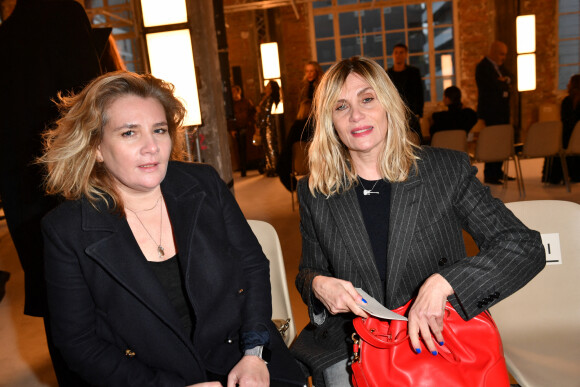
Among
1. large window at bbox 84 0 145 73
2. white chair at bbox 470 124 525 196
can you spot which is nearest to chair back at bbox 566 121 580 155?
white chair at bbox 470 124 525 196

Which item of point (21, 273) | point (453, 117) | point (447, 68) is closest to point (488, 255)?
point (21, 273)

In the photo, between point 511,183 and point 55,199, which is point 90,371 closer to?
point 55,199

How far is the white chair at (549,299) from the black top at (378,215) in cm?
52

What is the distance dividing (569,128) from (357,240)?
20.1 ft

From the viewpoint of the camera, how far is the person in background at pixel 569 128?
21.0 feet

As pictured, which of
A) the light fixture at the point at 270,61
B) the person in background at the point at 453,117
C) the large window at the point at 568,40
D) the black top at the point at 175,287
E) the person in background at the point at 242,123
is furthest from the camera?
the large window at the point at 568,40

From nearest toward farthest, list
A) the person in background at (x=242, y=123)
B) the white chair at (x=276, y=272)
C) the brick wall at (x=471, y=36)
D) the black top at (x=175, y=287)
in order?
the black top at (x=175, y=287)
the white chair at (x=276, y=272)
the person in background at (x=242, y=123)
the brick wall at (x=471, y=36)

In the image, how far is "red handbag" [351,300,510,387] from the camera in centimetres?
132

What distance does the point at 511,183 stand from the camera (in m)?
7.09

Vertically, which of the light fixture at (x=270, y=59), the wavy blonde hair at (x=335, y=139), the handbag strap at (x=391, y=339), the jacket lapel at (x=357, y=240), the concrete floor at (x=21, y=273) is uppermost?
the light fixture at (x=270, y=59)

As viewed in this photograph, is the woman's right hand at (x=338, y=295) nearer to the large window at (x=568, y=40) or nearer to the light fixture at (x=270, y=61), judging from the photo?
the light fixture at (x=270, y=61)

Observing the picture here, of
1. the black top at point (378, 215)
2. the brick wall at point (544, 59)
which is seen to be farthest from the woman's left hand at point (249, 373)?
the brick wall at point (544, 59)

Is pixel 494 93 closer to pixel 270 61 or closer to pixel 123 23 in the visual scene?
pixel 270 61

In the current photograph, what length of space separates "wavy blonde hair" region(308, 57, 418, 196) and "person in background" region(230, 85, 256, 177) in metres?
8.19
